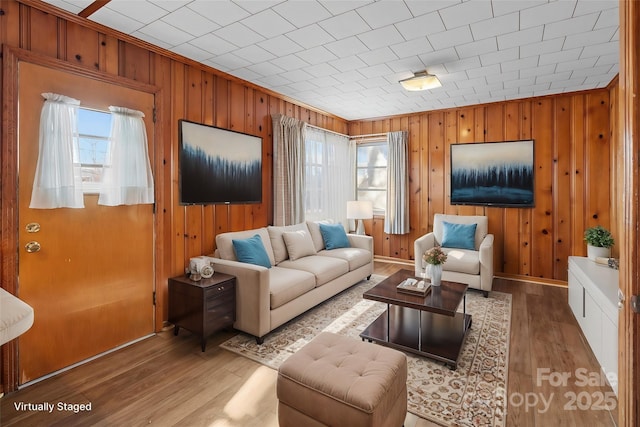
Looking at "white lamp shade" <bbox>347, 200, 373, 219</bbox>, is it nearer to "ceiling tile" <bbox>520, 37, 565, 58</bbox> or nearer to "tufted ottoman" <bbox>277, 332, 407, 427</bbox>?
"ceiling tile" <bbox>520, 37, 565, 58</bbox>

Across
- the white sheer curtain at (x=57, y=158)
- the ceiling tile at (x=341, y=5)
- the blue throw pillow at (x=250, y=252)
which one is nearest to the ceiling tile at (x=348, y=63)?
the ceiling tile at (x=341, y=5)

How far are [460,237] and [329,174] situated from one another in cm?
230

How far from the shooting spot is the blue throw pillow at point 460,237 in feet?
14.9

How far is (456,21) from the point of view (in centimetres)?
256

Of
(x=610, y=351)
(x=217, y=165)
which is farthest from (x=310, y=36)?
(x=610, y=351)

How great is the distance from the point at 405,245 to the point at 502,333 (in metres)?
2.80

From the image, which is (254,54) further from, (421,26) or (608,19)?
(608,19)

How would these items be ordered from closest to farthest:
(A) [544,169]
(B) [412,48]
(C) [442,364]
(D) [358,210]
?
(C) [442,364]
(B) [412,48]
(A) [544,169]
(D) [358,210]

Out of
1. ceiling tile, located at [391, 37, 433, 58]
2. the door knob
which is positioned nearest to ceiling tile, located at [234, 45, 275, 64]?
ceiling tile, located at [391, 37, 433, 58]

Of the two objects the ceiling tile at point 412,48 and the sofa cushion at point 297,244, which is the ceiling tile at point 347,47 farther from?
the sofa cushion at point 297,244

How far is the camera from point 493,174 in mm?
4902

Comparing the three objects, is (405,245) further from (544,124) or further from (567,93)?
(567,93)

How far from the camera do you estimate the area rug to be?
79.0 inches

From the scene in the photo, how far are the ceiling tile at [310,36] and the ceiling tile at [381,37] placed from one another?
0.30 metres
